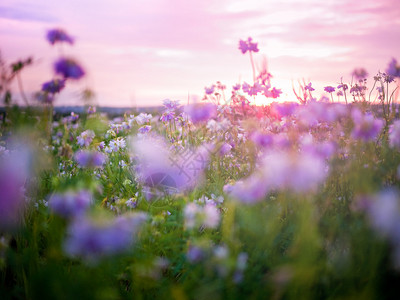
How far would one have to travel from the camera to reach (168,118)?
3.44 meters

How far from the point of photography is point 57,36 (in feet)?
7.20

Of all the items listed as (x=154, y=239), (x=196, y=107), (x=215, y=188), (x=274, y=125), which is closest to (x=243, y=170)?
(x=215, y=188)

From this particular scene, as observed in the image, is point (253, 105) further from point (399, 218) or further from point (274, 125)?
point (399, 218)

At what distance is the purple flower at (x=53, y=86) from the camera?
2.00 m

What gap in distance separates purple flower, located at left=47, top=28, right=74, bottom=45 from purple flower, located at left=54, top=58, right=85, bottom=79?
1.10 ft

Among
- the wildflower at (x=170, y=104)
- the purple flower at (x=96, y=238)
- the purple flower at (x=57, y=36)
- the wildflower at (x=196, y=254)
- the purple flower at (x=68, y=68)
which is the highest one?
the purple flower at (x=57, y=36)

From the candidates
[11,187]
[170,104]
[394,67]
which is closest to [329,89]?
[394,67]

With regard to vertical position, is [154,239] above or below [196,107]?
below

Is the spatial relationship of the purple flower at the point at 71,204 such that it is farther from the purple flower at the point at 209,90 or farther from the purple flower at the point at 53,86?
the purple flower at the point at 209,90

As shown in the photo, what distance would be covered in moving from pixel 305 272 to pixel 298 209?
2.05 ft

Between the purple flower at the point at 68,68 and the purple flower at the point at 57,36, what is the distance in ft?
1.10

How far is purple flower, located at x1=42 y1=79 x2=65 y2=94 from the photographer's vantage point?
2.00m

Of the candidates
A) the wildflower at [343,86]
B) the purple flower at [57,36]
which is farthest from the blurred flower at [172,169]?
the wildflower at [343,86]

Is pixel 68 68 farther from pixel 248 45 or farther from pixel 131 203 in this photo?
pixel 248 45
